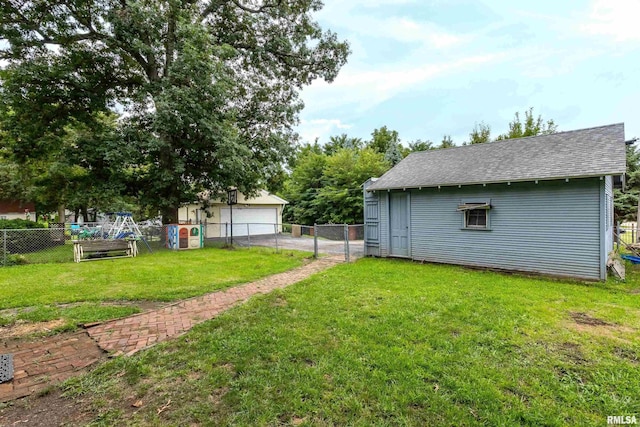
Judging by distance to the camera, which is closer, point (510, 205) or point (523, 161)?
point (510, 205)

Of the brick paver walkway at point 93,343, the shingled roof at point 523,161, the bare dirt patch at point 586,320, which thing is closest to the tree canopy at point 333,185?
the shingled roof at point 523,161

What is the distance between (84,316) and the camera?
4531 mm

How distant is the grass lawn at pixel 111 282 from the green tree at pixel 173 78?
469 centimetres

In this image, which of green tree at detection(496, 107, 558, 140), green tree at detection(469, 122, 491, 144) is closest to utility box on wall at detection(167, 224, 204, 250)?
green tree at detection(469, 122, 491, 144)

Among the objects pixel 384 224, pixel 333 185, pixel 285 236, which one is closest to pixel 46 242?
pixel 285 236

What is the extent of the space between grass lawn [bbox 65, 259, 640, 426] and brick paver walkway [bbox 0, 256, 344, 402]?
339 mm

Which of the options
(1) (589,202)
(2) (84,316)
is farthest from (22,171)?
(1) (589,202)

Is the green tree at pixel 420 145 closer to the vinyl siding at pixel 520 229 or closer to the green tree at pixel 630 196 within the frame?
the green tree at pixel 630 196

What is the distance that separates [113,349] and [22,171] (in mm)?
18402

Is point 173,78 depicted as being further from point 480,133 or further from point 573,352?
point 480,133

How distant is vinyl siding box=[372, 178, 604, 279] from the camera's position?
6.86 meters

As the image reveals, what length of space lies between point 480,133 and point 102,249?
87.8 ft

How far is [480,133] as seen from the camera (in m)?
24.3

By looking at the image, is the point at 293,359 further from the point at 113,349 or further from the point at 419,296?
the point at 419,296
